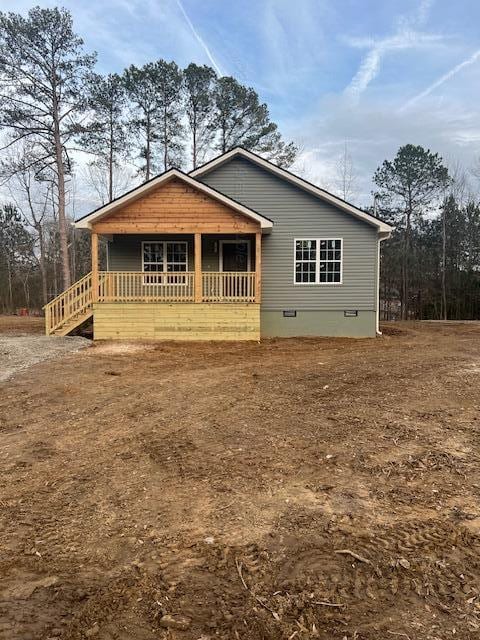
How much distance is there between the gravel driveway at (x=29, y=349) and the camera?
28.4ft

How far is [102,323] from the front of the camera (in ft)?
41.7

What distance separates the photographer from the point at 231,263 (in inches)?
578

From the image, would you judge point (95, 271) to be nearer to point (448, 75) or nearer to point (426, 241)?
point (448, 75)

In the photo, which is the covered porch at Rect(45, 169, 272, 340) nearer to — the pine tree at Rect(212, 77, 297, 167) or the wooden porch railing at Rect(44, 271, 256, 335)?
A: the wooden porch railing at Rect(44, 271, 256, 335)

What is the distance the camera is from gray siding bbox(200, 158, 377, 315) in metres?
14.0

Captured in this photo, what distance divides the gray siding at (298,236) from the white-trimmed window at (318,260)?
16cm

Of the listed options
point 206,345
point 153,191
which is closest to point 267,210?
point 153,191

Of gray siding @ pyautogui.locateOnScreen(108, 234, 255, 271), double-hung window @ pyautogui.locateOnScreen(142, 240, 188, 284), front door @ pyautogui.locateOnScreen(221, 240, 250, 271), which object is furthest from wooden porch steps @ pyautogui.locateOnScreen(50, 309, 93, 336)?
front door @ pyautogui.locateOnScreen(221, 240, 250, 271)

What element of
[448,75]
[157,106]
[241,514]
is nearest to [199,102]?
[157,106]

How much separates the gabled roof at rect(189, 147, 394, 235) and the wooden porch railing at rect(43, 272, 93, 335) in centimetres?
519

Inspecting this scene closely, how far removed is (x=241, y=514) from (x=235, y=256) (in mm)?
12195

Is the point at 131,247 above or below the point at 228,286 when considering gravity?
above

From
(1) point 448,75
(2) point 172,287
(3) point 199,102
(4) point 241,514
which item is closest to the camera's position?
(4) point 241,514

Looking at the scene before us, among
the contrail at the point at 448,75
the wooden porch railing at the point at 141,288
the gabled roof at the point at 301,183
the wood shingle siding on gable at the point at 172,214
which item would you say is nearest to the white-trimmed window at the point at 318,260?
the gabled roof at the point at 301,183
